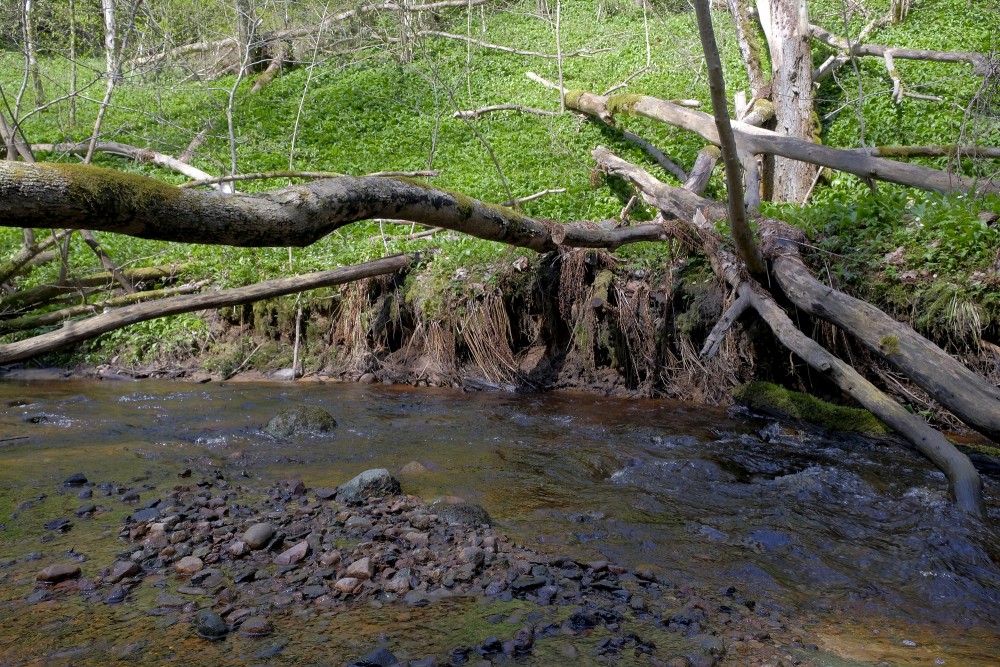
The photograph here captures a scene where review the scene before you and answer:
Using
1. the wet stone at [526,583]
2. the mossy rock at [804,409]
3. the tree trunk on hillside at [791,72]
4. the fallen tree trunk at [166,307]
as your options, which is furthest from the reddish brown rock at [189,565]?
the tree trunk on hillside at [791,72]

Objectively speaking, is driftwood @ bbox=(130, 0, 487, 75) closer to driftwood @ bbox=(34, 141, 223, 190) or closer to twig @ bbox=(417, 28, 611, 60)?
twig @ bbox=(417, 28, 611, 60)

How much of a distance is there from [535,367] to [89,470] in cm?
479

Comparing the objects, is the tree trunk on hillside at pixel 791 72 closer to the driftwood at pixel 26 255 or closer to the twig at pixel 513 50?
the twig at pixel 513 50

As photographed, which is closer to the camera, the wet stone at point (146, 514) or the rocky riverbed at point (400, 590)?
the rocky riverbed at point (400, 590)

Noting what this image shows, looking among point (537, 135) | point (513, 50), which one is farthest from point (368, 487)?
point (513, 50)

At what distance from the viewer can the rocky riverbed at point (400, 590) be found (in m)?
2.56

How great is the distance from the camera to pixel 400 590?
2957 millimetres

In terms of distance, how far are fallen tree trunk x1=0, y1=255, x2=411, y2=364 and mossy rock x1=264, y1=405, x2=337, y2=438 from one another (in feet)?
7.41

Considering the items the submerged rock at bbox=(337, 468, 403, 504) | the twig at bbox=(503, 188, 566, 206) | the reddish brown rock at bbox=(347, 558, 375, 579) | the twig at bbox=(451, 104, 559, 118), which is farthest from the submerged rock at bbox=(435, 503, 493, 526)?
the twig at bbox=(451, 104, 559, 118)

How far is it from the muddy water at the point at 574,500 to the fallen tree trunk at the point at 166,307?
1.90 ft

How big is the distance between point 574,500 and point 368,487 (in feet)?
4.17

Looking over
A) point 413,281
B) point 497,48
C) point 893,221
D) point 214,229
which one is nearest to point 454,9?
point 497,48

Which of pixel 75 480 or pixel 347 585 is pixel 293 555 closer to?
pixel 347 585

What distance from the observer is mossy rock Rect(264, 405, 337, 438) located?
6039 mm
